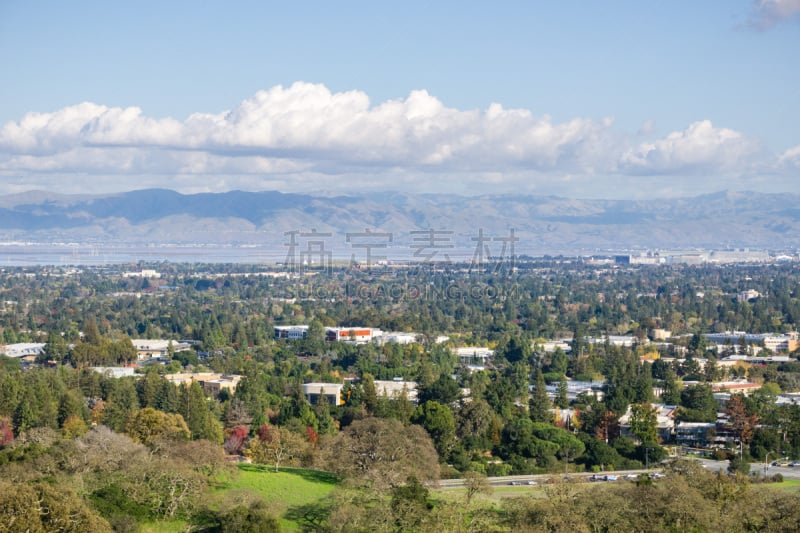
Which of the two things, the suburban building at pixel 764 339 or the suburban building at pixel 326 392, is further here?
the suburban building at pixel 764 339

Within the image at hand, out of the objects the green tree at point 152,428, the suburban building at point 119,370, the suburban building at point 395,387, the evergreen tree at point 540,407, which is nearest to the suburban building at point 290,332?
the suburban building at point 119,370

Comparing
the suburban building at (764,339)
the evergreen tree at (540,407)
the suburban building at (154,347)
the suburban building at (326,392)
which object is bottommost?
the suburban building at (154,347)

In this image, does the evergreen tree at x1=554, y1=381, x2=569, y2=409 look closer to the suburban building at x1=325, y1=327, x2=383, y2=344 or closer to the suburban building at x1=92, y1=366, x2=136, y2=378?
the suburban building at x1=92, y1=366, x2=136, y2=378

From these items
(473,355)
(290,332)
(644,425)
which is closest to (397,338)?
(290,332)

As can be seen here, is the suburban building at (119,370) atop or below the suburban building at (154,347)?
atop

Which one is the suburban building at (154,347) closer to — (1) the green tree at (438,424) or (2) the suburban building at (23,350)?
(2) the suburban building at (23,350)

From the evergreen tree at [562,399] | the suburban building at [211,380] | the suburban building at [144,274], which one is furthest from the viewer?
the suburban building at [144,274]

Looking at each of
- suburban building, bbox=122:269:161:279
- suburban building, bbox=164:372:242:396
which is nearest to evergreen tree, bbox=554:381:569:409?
suburban building, bbox=164:372:242:396

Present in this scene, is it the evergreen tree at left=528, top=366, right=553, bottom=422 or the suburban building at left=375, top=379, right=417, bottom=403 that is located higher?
the evergreen tree at left=528, top=366, right=553, bottom=422

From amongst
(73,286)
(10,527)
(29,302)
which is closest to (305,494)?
(10,527)

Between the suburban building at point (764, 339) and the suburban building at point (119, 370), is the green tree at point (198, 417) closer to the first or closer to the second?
the suburban building at point (119, 370)

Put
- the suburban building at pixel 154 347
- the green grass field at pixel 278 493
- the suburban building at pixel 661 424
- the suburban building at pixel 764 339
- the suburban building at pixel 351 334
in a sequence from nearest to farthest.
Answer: the green grass field at pixel 278 493, the suburban building at pixel 661 424, the suburban building at pixel 154 347, the suburban building at pixel 764 339, the suburban building at pixel 351 334

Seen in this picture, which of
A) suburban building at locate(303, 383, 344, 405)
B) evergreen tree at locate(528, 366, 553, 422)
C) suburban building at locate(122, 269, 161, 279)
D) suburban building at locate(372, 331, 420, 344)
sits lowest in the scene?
suburban building at locate(122, 269, 161, 279)
